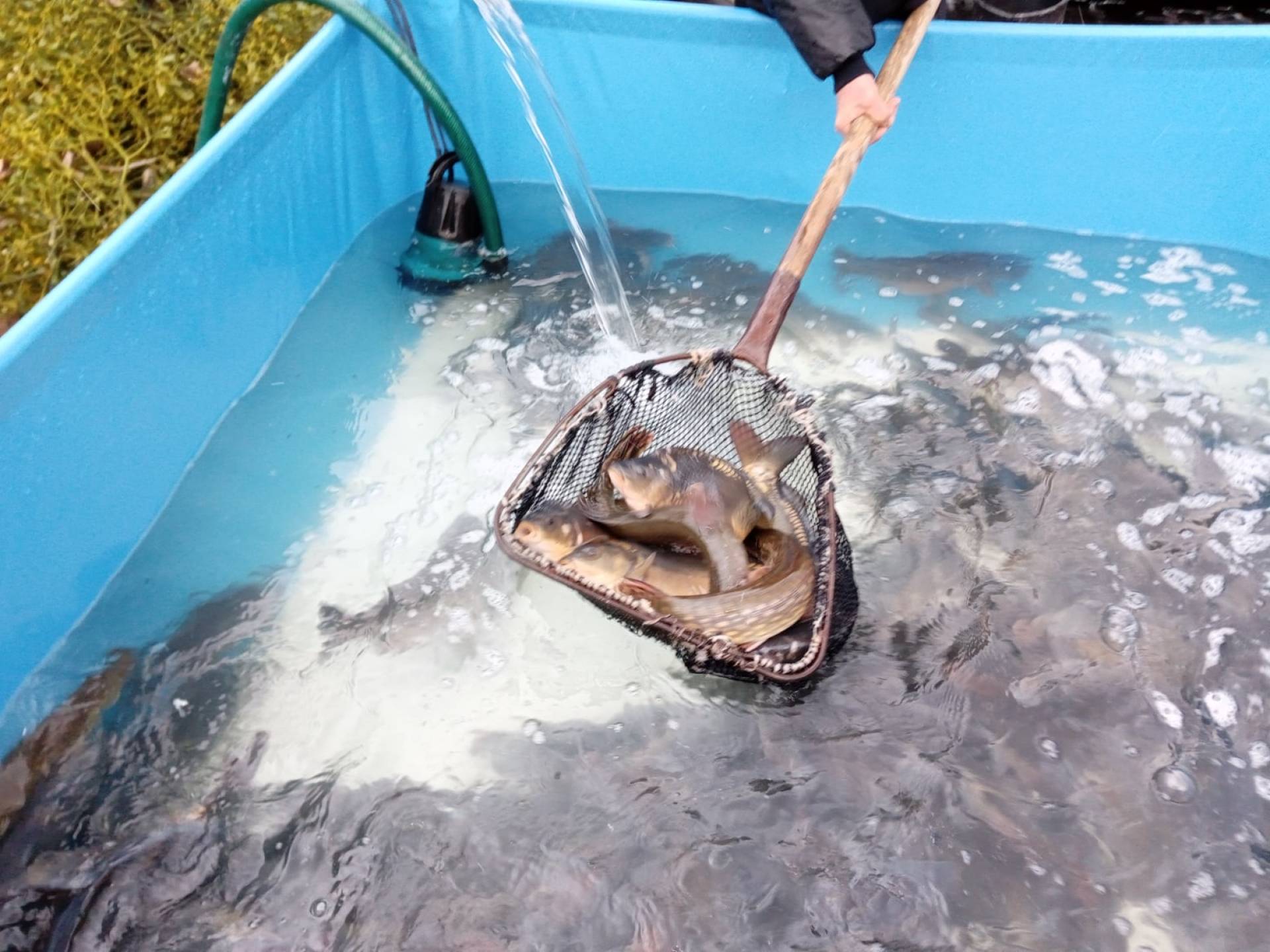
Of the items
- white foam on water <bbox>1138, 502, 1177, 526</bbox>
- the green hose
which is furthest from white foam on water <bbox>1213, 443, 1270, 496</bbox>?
the green hose

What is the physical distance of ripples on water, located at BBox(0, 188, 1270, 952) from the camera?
63.6 inches

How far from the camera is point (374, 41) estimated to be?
236 cm

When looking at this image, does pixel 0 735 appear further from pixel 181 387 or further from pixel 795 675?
pixel 795 675

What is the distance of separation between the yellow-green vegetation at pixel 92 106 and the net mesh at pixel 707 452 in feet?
5.19

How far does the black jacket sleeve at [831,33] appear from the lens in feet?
7.34

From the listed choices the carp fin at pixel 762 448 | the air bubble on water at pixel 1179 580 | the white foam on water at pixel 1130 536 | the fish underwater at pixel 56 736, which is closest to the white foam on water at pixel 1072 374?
the white foam on water at pixel 1130 536

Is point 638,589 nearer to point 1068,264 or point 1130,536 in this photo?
point 1130,536

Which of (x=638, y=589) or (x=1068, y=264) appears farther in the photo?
(x=1068, y=264)

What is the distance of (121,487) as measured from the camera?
193cm

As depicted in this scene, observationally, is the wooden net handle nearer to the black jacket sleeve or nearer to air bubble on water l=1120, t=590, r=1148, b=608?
the black jacket sleeve

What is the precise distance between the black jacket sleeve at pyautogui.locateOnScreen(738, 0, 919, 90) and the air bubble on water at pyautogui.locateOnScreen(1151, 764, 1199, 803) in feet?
5.86

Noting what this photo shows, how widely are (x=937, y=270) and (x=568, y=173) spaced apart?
129 cm

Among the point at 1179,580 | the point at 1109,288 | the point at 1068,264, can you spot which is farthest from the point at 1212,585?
the point at 1068,264

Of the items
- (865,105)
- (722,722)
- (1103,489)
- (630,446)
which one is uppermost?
(865,105)
